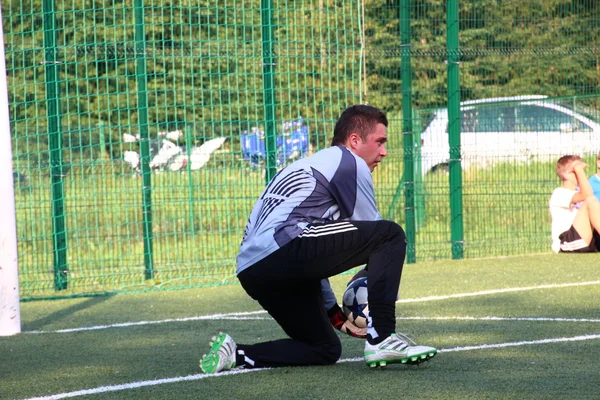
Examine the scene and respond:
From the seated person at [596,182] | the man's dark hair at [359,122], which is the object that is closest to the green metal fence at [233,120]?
the seated person at [596,182]

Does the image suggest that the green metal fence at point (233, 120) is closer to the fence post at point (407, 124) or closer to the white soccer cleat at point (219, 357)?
the fence post at point (407, 124)

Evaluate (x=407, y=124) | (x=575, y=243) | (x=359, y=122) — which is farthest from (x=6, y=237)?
(x=575, y=243)

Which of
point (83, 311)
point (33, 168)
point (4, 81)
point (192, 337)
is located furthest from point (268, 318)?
point (33, 168)

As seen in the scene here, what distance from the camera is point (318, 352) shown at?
18.6 ft

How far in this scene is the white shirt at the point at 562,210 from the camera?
39.0ft

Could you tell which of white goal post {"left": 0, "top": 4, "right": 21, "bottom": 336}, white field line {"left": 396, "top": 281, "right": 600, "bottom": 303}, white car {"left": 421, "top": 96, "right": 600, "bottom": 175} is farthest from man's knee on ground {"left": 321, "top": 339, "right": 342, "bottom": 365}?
white car {"left": 421, "top": 96, "right": 600, "bottom": 175}

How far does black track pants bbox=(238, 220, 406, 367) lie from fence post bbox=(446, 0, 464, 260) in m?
6.69

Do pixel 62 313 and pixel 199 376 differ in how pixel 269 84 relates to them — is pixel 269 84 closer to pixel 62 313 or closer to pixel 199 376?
pixel 62 313

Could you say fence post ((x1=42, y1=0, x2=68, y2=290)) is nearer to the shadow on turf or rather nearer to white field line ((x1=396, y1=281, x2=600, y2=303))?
the shadow on turf

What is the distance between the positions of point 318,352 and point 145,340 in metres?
1.79

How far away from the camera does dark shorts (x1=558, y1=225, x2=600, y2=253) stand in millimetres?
11922

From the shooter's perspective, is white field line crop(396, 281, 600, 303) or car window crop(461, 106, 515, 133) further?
car window crop(461, 106, 515, 133)

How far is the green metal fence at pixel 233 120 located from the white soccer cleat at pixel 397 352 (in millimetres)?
5379

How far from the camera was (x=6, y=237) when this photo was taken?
7340 millimetres
